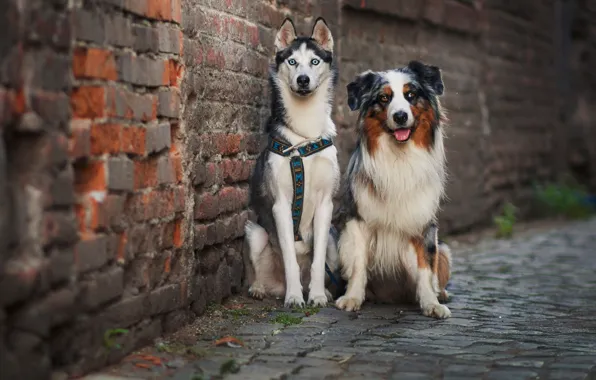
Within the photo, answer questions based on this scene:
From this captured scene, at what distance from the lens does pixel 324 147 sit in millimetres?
5930

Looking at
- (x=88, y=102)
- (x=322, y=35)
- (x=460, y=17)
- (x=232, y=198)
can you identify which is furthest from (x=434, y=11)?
(x=88, y=102)

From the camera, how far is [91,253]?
3.76 meters

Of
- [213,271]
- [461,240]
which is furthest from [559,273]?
[213,271]

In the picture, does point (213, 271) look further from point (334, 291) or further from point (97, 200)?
point (97, 200)

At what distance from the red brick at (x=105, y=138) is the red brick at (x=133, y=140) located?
0.06 m

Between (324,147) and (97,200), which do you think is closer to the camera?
(97,200)

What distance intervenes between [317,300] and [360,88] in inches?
52.7

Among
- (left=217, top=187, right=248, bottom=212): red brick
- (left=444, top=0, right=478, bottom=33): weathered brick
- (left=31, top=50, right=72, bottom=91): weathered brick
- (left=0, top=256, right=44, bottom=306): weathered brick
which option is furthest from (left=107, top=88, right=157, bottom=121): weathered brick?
(left=444, top=0, right=478, bottom=33): weathered brick

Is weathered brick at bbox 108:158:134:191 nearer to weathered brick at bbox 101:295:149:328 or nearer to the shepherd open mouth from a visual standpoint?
weathered brick at bbox 101:295:149:328

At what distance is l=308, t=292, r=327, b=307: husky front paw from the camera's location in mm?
5855

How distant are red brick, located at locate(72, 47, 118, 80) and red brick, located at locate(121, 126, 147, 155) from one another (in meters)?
0.27

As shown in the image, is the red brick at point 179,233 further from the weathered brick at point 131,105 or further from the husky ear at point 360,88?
the husky ear at point 360,88

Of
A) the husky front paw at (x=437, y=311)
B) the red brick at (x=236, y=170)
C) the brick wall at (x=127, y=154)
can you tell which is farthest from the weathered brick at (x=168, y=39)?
the husky front paw at (x=437, y=311)

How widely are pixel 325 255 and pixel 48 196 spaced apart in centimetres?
291
